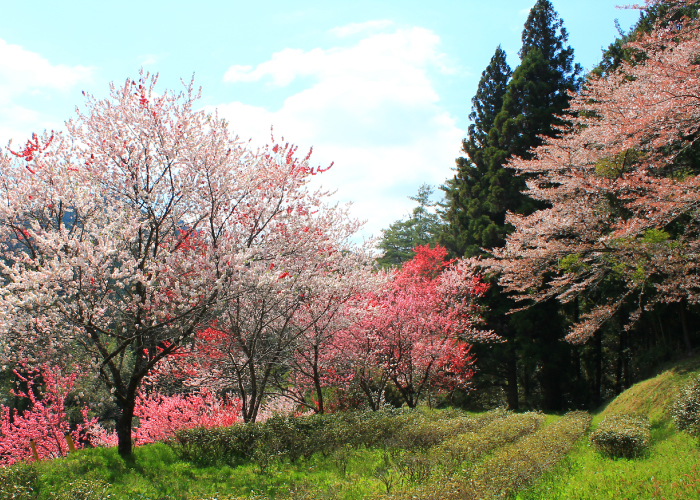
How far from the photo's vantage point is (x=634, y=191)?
10.8 m

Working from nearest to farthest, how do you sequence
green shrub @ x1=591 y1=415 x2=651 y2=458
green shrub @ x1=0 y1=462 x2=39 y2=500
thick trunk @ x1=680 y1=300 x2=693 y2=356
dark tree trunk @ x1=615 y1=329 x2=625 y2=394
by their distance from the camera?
green shrub @ x1=0 y1=462 x2=39 y2=500, green shrub @ x1=591 y1=415 x2=651 y2=458, thick trunk @ x1=680 y1=300 x2=693 y2=356, dark tree trunk @ x1=615 y1=329 x2=625 y2=394

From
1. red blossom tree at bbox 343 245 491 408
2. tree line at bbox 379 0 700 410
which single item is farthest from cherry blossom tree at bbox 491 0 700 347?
red blossom tree at bbox 343 245 491 408

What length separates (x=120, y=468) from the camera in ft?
19.5

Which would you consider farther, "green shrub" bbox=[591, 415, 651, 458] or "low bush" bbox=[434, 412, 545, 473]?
"green shrub" bbox=[591, 415, 651, 458]

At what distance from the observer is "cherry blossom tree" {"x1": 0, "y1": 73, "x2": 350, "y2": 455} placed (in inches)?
239

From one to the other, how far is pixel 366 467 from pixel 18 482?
4.19 m

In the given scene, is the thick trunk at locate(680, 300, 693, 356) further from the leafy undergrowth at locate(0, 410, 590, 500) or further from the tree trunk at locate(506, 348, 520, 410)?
the leafy undergrowth at locate(0, 410, 590, 500)

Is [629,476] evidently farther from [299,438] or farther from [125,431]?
[125,431]

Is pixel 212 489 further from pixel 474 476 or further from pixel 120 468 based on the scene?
pixel 474 476

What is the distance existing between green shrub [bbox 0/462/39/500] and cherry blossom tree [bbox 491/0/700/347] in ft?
32.6

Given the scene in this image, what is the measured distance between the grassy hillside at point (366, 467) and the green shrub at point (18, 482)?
1 cm

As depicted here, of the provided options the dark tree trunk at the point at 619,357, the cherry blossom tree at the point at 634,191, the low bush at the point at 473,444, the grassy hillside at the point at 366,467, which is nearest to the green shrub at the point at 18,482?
the grassy hillside at the point at 366,467

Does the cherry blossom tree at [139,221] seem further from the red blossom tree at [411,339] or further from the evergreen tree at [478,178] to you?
the evergreen tree at [478,178]

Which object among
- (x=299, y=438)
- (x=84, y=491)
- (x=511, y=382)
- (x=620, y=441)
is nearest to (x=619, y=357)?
(x=511, y=382)
